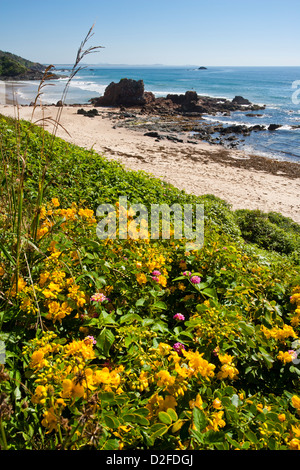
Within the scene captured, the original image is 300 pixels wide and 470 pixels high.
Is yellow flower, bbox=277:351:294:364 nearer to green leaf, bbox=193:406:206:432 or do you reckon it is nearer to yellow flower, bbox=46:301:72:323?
green leaf, bbox=193:406:206:432

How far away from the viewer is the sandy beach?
1299 cm

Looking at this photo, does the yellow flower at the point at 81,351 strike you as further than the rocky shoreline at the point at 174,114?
No

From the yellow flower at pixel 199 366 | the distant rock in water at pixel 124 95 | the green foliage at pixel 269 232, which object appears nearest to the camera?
the yellow flower at pixel 199 366

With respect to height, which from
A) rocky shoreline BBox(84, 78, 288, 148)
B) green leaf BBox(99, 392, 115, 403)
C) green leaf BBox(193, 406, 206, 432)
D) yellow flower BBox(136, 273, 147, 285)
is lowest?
green leaf BBox(193, 406, 206, 432)

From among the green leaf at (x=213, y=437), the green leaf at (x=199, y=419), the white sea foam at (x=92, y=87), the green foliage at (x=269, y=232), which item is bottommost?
the green foliage at (x=269, y=232)

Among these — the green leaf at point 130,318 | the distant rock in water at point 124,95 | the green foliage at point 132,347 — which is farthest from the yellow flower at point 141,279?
the distant rock in water at point 124,95

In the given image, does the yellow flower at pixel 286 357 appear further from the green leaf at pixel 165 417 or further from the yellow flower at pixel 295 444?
the green leaf at pixel 165 417

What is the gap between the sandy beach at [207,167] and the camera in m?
13.0

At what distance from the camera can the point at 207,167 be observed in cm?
1658

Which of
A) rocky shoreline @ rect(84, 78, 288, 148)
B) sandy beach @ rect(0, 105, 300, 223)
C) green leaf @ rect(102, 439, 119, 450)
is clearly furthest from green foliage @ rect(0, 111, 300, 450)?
rocky shoreline @ rect(84, 78, 288, 148)

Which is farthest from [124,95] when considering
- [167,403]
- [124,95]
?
[167,403]

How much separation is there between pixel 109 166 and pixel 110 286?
4.95 meters

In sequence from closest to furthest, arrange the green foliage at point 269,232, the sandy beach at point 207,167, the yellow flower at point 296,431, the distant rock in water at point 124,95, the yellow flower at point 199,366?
the yellow flower at point 296,431
the yellow flower at point 199,366
the green foliage at point 269,232
the sandy beach at point 207,167
the distant rock in water at point 124,95

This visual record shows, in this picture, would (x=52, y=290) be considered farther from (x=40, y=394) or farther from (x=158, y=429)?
(x=158, y=429)
